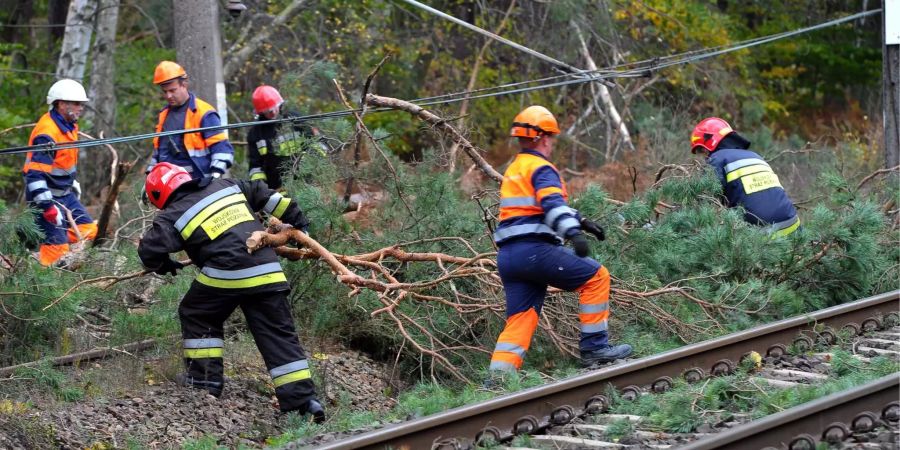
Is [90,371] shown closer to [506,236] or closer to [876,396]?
[506,236]

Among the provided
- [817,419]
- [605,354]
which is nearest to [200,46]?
[605,354]

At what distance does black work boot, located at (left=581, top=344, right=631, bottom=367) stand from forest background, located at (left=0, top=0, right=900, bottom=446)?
257 millimetres

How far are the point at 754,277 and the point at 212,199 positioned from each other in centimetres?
441

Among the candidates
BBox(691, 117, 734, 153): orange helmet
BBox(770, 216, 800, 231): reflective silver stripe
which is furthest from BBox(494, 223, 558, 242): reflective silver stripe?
BBox(691, 117, 734, 153): orange helmet

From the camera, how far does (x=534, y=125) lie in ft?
24.0

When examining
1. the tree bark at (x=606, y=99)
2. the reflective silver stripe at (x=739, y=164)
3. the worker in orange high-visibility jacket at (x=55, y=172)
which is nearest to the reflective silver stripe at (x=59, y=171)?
the worker in orange high-visibility jacket at (x=55, y=172)

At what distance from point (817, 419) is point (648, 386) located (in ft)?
5.22

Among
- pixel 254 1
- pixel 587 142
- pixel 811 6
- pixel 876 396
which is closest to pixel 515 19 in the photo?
pixel 587 142

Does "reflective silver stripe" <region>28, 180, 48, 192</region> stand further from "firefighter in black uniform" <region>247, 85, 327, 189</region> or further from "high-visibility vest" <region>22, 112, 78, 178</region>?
"firefighter in black uniform" <region>247, 85, 327, 189</region>

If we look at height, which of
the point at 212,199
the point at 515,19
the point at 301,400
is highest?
the point at 515,19

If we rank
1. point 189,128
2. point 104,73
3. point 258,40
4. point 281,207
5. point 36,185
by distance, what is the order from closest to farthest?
point 281,207, point 189,128, point 36,185, point 104,73, point 258,40

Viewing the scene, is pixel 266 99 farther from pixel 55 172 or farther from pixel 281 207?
pixel 281 207

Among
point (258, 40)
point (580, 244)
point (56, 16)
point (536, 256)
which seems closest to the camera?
point (580, 244)

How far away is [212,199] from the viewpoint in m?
7.39
